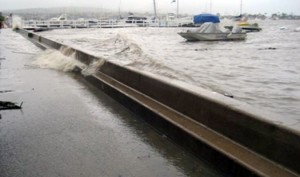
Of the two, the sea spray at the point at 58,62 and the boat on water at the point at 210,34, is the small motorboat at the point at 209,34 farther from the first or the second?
the sea spray at the point at 58,62

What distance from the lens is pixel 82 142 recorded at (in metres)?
5.70

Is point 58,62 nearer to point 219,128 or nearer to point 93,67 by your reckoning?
point 93,67

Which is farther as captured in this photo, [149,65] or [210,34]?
[210,34]

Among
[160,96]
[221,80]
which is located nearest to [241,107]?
[160,96]

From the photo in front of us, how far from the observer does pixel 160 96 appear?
6.85 meters

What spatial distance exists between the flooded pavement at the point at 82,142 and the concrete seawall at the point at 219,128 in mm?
198

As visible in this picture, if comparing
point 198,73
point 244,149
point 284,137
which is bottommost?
point 198,73

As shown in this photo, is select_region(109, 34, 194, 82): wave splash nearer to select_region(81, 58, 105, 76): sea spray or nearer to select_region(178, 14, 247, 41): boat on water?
select_region(81, 58, 105, 76): sea spray

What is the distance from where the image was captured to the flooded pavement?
185 inches

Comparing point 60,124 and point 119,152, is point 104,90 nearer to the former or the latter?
point 60,124

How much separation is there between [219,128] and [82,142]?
1997mm

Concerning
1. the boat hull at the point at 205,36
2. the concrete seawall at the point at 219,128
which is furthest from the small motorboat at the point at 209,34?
the concrete seawall at the point at 219,128

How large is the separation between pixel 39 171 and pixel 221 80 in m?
12.8

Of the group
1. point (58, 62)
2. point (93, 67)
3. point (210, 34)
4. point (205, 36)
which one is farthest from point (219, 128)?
point (210, 34)
